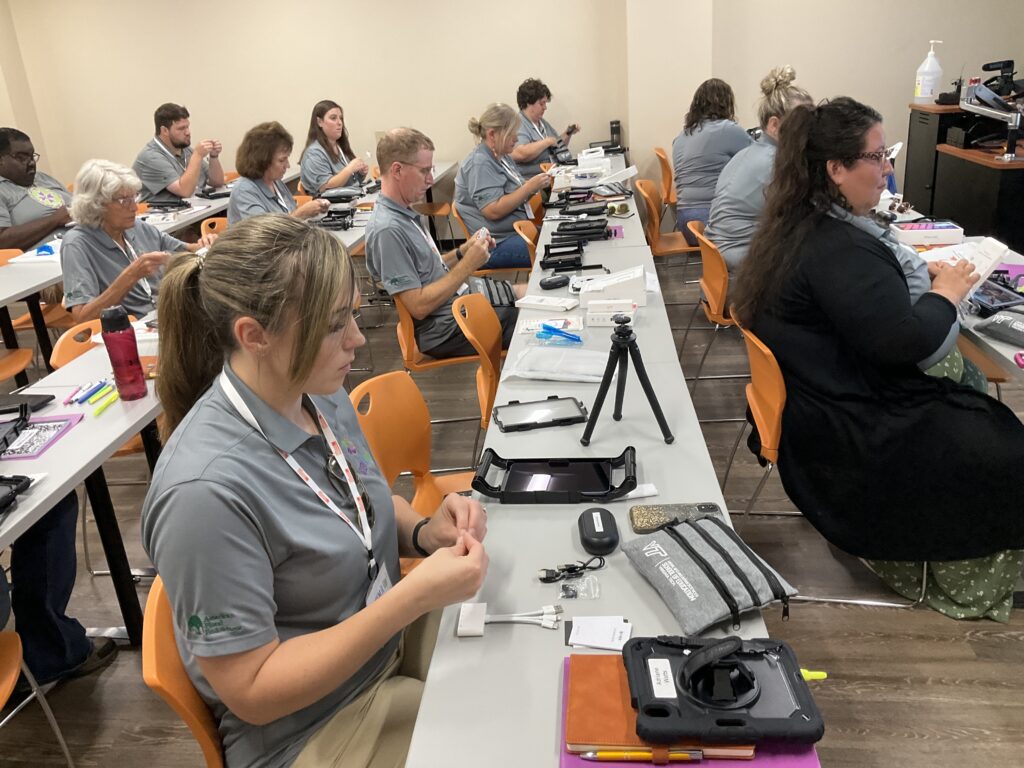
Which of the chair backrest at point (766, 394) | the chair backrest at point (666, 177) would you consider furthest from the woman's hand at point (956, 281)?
the chair backrest at point (666, 177)

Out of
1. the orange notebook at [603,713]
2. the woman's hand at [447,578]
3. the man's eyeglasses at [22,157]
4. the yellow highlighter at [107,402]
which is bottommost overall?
the yellow highlighter at [107,402]

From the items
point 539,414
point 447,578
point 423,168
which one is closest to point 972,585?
point 539,414

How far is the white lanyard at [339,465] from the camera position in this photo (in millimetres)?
1091

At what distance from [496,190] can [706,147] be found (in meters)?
1.31

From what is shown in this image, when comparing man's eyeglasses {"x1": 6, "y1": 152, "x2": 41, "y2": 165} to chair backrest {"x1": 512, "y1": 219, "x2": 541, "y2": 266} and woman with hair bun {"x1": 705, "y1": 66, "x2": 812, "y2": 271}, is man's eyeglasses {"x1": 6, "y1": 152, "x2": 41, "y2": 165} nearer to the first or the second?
chair backrest {"x1": 512, "y1": 219, "x2": 541, "y2": 266}

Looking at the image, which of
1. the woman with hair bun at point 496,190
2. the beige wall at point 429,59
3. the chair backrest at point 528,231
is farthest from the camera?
the beige wall at point 429,59

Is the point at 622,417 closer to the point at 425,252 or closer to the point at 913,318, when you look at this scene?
the point at 913,318

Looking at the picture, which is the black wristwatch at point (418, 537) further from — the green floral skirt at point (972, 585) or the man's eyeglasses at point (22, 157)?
the man's eyeglasses at point (22, 157)

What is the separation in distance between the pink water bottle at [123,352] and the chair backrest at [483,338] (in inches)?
36.0

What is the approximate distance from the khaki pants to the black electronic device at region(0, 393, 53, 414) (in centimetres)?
140

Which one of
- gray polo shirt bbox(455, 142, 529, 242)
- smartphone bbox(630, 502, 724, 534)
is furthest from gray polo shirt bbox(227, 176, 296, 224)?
smartphone bbox(630, 502, 724, 534)

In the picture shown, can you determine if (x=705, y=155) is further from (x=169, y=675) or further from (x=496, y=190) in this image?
(x=169, y=675)

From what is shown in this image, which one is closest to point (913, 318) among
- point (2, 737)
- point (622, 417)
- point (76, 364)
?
point (622, 417)

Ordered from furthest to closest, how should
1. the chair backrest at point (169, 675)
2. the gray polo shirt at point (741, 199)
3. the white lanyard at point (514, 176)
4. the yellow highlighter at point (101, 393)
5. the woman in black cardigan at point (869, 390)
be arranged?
the white lanyard at point (514, 176), the gray polo shirt at point (741, 199), the yellow highlighter at point (101, 393), the woman in black cardigan at point (869, 390), the chair backrest at point (169, 675)
